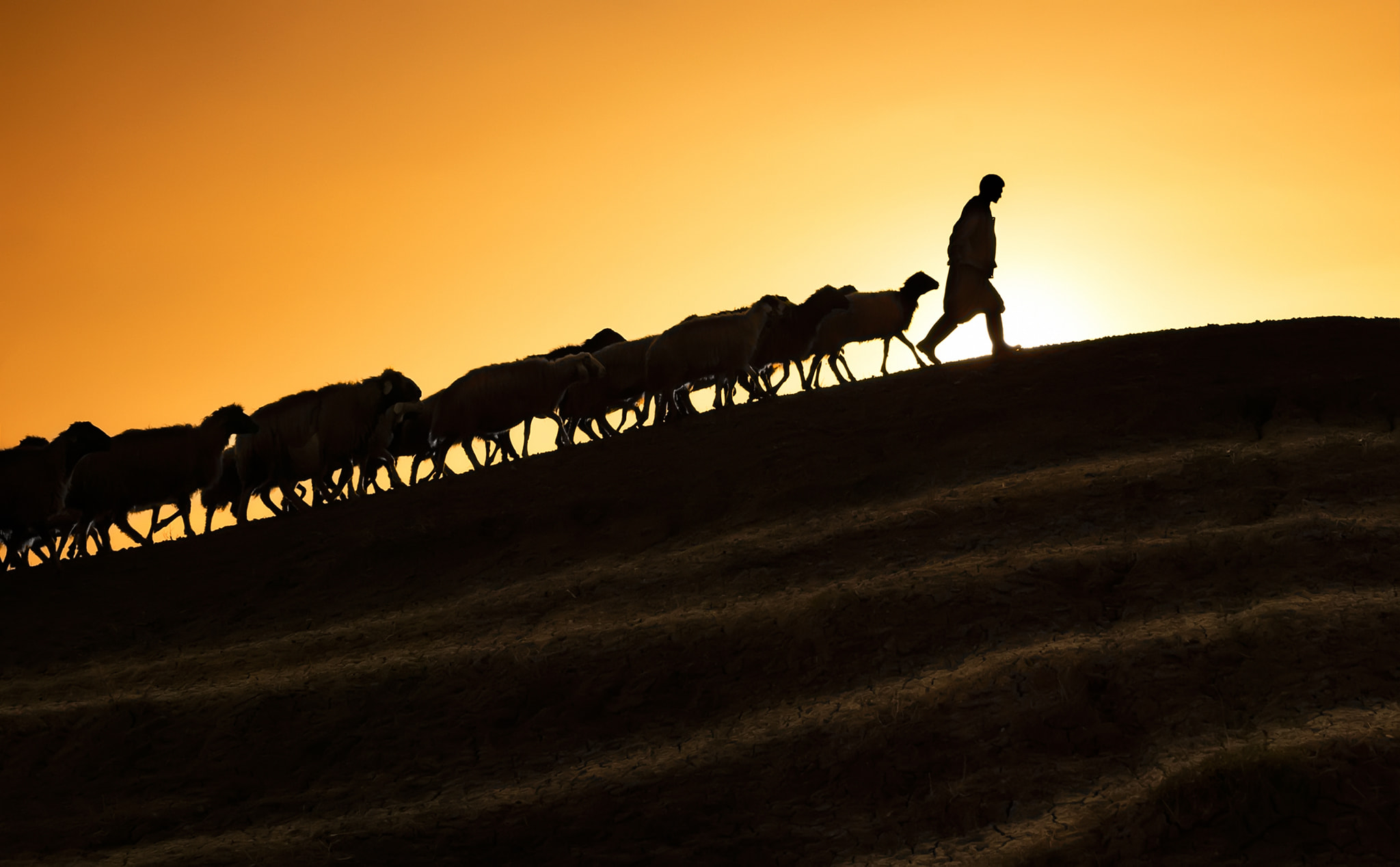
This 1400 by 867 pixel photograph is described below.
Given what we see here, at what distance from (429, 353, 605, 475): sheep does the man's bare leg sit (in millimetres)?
6084

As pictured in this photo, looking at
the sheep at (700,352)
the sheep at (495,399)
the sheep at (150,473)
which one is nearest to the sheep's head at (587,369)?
the sheep at (495,399)

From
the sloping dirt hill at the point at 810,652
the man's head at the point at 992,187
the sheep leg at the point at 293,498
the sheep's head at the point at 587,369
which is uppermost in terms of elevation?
the man's head at the point at 992,187

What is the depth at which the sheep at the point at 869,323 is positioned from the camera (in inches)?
877

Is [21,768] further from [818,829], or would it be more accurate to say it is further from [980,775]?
[980,775]

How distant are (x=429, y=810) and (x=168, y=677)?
508 centimetres

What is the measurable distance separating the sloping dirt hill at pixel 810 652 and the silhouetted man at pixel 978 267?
265 cm

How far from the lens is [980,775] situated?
889cm

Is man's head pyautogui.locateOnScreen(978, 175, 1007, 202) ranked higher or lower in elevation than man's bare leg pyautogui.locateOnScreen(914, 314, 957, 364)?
higher

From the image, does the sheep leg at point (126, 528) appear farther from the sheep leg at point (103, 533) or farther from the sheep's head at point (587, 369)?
the sheep's head at point (587, 369)

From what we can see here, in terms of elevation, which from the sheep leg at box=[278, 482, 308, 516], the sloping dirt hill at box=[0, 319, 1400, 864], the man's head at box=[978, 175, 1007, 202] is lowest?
the sloping dirt hill at box=[0, 319, 1400, 864]

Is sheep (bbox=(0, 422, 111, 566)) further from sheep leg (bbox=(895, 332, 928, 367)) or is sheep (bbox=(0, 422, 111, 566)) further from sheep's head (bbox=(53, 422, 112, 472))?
sheep leg (bbox=(895, 332, 928, 367))

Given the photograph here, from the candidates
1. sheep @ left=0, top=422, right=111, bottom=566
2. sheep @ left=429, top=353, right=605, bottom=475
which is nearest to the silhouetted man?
sheep @ left=429, top=353, right=605, bottom=475

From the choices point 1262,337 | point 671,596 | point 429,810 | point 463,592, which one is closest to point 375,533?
point 463,592

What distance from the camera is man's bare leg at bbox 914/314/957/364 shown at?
20719 mm
